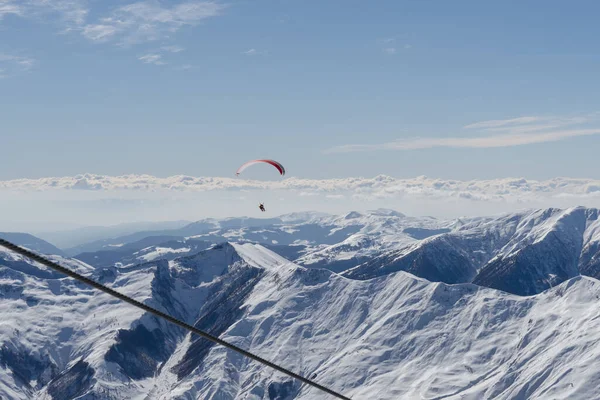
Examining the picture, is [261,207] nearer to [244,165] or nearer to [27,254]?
[244,165]

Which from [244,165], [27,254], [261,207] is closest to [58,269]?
[27,254]

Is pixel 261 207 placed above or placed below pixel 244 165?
below

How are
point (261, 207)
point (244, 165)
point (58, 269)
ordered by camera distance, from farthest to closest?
point (261, 207), point (244, 165), point (58, 269)

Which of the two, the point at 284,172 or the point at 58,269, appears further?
the point at 284,172

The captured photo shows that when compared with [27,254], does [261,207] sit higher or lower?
lower

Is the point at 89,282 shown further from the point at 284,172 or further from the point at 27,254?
the point at 284,172

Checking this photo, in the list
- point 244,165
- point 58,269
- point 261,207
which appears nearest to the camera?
point 58,269

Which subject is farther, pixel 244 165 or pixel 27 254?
pixel 244 165

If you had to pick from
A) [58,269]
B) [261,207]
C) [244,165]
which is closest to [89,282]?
[58,269]
